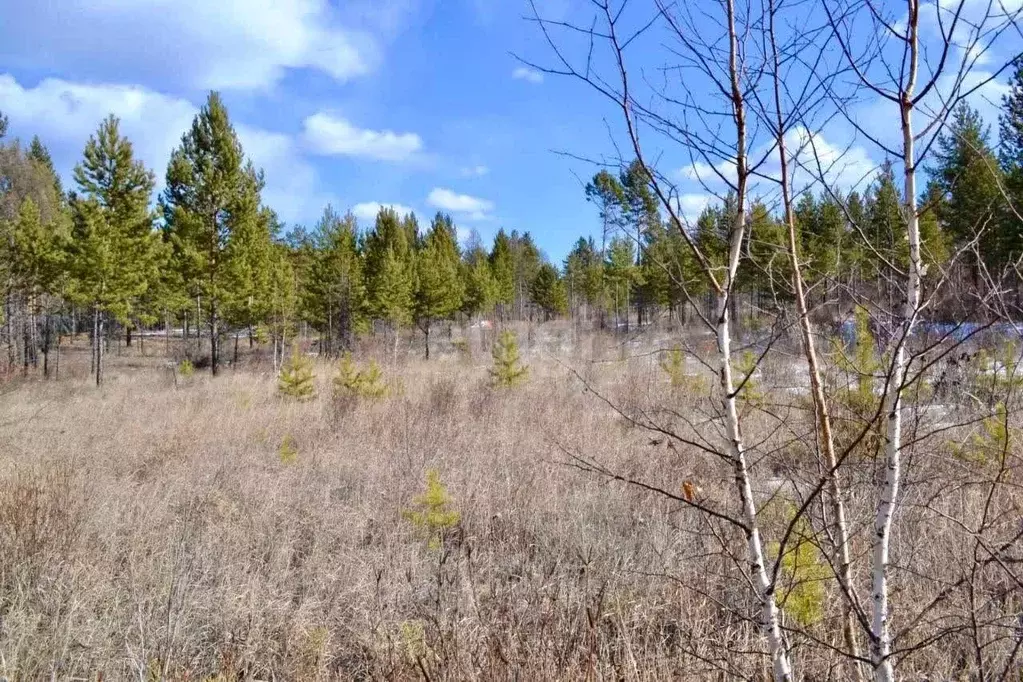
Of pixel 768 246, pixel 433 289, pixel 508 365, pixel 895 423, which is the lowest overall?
pixel 508 365

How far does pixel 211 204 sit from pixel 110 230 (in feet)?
9.90

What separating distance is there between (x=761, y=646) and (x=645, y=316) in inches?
Answer: 1696

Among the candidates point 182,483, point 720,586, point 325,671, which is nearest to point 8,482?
point 182,483

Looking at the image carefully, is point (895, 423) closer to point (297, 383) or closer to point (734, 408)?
point (734, 408)

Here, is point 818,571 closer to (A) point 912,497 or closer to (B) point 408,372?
(A) point 912,497

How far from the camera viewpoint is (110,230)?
1717cm

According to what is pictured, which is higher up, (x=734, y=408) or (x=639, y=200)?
(x=639, y=200)

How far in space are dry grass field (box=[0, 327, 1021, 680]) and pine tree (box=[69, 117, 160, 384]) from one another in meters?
11.8

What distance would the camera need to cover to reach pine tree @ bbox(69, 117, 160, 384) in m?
16.8

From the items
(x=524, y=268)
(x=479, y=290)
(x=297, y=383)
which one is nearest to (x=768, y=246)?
(x=297, y=383)

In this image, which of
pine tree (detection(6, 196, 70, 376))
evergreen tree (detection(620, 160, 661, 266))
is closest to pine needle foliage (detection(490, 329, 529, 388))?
evergreen tree (detection(620, 160, 661, 266))

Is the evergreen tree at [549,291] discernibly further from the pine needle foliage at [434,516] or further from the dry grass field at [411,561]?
the pine needle foliage at [434,516]

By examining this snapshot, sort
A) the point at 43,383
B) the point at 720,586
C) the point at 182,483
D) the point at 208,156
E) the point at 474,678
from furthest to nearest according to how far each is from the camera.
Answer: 1. the point at 208,156
2. the point at 43,383
3. the point at 182,483
4. the point at 720,586
5. the point at 474,678

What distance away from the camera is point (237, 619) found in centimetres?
278
